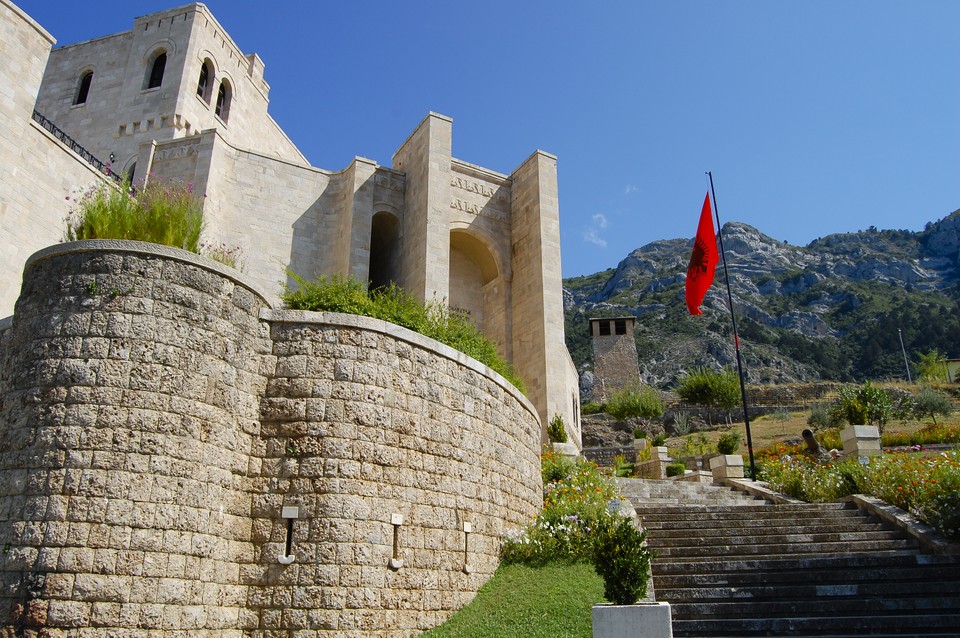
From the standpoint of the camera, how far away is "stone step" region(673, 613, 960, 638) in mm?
8219

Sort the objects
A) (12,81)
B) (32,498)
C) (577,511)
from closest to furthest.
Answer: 1. (32,498)
2. (577,511)
3. (12,81)

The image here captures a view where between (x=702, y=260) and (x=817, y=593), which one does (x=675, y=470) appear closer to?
(x=702, y=260)

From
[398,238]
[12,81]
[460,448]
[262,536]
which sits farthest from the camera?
[398,238]

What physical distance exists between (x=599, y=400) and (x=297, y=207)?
129 feet

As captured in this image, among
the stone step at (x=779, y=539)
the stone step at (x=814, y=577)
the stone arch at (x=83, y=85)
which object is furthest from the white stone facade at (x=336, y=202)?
the stone step at (x=814, y=577)

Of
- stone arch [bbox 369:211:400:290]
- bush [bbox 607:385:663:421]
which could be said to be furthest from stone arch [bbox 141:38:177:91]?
bush [bbox 607:385:663:421]

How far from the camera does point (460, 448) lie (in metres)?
9.51

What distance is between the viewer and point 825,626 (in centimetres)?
834

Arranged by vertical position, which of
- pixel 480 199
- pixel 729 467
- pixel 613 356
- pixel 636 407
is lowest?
pixel 729 467

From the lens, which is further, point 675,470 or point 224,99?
point 224,99

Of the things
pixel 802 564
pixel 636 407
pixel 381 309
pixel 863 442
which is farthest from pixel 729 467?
pixel 636 407

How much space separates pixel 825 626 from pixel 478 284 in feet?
50.6

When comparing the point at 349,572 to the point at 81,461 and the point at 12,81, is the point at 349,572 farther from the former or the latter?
the point at 12,81

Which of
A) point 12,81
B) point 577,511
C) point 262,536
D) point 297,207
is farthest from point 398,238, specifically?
point 262,536
